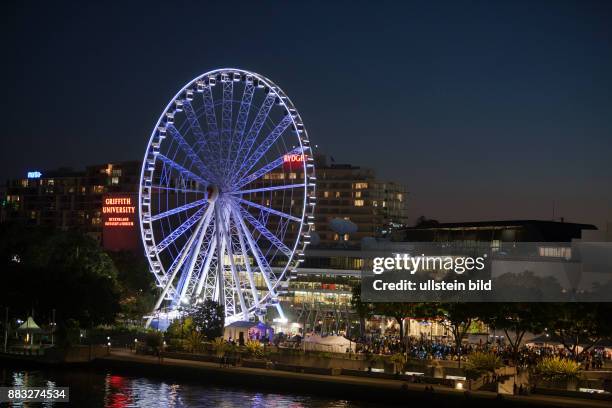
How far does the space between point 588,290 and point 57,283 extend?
49177 millimetres

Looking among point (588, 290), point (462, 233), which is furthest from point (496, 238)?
point (588, 290)

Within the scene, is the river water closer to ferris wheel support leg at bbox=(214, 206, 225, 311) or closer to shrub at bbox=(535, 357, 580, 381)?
shrub at bbox=(535, 357, 580, 381)

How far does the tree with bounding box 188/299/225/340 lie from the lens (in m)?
89.9

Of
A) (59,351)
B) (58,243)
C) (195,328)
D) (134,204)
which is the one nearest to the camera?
(59,351)

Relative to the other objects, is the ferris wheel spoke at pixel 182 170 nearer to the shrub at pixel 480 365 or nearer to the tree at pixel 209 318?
the tree at pixel 209 318

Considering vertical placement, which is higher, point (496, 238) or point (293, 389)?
point (496, 238)

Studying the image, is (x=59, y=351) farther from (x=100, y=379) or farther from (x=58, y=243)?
(x=58, y=243)

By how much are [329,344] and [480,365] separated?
660 inches

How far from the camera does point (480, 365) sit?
6575 cm

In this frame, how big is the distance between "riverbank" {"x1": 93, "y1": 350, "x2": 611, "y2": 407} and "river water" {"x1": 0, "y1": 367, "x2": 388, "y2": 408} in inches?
28.6

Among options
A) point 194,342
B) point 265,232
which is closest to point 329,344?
point 194,342

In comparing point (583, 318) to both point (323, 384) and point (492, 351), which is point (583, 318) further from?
point (323, 384)

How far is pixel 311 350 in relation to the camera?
79.1 metres

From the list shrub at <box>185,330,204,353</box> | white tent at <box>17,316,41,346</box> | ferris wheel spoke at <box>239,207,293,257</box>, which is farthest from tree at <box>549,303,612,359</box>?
white tent at <box>17,316,41,346</box>
